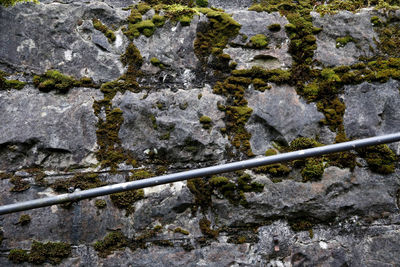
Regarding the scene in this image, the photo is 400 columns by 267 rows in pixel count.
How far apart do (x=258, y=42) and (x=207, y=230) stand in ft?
3.08

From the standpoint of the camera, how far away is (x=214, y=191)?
1498 millimetres

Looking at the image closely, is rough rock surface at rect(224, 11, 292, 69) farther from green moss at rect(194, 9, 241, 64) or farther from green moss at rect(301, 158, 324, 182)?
green moss at rect(301, 158, 324, 182)

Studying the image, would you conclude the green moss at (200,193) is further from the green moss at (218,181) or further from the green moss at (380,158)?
the green moss at (380,158)

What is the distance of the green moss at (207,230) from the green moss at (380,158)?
2.49 ft

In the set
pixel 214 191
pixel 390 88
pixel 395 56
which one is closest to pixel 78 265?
pixel 214 191

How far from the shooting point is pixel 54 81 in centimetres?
159

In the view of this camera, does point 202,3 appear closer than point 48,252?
No

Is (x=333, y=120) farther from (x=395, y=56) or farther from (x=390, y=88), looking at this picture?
(x=395, y=56)

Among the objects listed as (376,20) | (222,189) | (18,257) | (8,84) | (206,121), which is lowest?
(18,257)

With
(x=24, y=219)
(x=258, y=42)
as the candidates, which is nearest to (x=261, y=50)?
(x=258, y=42)

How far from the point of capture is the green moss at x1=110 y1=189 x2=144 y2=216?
1463mm

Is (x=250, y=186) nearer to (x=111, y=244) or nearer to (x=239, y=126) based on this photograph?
(x=239, y=126)

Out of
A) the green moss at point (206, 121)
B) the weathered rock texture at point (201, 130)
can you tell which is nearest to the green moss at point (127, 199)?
the weathered rock texture at point (201, 130)

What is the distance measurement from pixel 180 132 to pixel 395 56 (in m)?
1.13
